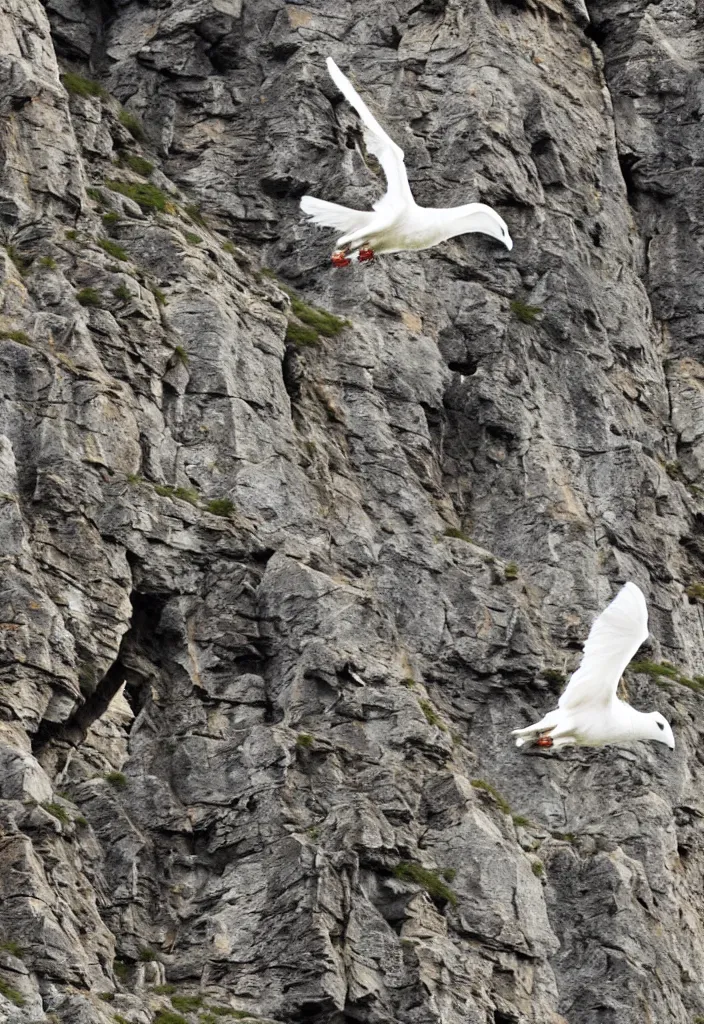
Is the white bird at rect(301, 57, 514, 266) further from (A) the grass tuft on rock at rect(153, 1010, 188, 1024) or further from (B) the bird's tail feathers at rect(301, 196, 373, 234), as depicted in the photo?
(A) the grass tuft on rock at rect(153, 1010, 188, 1024)

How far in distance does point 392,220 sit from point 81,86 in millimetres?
14985

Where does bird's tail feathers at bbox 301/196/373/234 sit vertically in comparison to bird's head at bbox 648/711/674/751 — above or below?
above

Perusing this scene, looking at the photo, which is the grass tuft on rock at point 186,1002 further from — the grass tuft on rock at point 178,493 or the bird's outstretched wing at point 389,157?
the bird's outstretched wing at point 389,157

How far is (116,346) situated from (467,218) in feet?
24.3

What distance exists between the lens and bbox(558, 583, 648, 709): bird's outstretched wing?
35594mm

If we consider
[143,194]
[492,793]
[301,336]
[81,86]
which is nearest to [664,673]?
[492,793]

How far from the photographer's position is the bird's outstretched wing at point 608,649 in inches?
1401

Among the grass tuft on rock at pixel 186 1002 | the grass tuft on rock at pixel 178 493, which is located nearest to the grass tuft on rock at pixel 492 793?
the grass tuft on rock at pixel 178 493

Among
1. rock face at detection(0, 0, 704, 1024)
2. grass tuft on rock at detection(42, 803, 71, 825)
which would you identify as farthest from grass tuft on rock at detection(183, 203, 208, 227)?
grass tuft on rock at detection(42, 803, 71, 825)

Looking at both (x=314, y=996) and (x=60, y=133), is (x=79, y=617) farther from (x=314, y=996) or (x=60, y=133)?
(x=60, y=133)

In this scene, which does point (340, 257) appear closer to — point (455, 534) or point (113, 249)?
point (113, 249)

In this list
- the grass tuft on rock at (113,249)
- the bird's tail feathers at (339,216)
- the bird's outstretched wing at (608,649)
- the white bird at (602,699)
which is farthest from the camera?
the grass tuft on rock at (113,249)

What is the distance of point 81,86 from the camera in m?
49.2

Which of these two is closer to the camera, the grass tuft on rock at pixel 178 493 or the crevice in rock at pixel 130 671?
the crevice in rock at pixel 130 671
